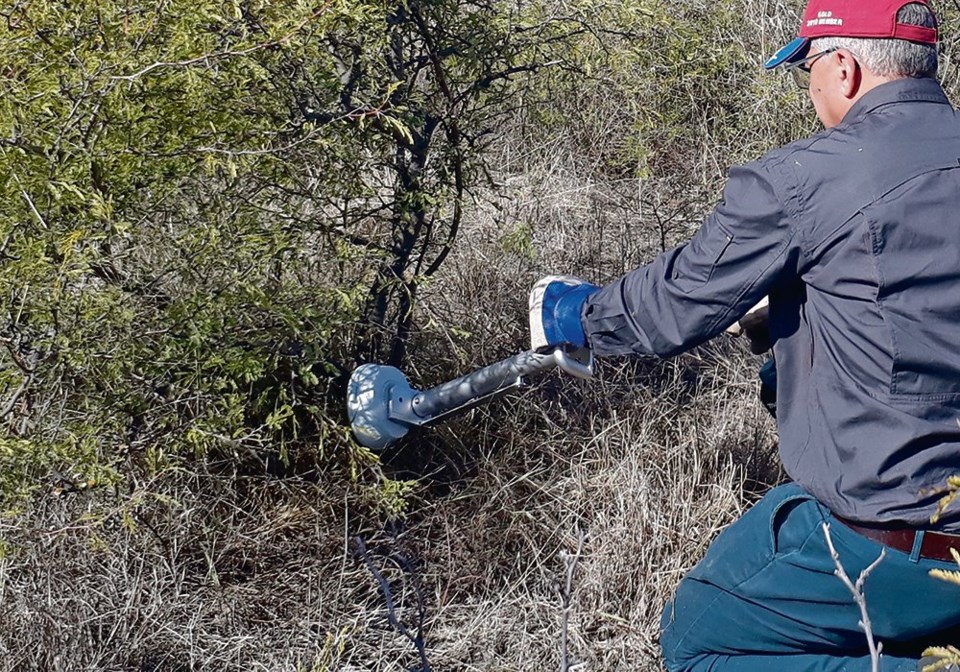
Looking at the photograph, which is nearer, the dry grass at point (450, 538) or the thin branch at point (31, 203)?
the thin branch at point (31, 203)

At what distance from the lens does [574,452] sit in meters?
3.78

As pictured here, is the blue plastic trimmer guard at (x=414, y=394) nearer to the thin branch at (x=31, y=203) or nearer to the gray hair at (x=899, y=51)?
the gray hair at (x=899, y=51)

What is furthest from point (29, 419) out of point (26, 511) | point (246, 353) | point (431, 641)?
point (431, 641)

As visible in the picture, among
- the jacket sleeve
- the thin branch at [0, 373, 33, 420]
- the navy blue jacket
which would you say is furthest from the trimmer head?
the navy blue jacket

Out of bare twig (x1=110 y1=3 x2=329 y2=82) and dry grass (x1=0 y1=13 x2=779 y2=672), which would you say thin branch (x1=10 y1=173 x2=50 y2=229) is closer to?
bare twig (x1=110 y1=3 x2=329 y2=82)

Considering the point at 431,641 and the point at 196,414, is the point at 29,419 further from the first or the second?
the point at 431,641

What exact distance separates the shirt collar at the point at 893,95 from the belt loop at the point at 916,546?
0.82 m

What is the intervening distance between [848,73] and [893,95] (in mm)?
Result: 113

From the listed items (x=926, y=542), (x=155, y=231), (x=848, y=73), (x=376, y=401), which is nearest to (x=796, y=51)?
(x=848, y=73)

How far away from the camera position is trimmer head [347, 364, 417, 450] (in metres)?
3.27

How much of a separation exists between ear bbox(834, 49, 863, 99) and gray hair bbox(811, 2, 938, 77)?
0.04ft

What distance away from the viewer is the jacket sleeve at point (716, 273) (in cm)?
219

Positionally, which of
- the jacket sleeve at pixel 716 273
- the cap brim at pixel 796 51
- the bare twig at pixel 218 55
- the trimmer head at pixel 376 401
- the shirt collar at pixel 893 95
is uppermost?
the bare twig at pixel 218 55

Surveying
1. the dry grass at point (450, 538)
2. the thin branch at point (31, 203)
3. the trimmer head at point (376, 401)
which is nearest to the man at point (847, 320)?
the dry grass at point (450, 538)
